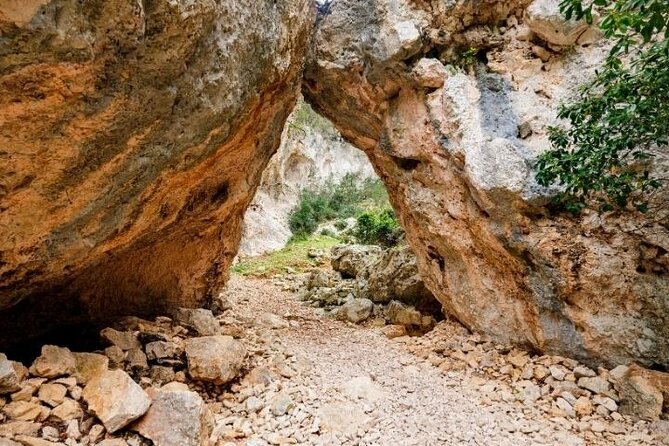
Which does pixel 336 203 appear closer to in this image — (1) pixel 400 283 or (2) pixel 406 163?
(1) pixel 400 283

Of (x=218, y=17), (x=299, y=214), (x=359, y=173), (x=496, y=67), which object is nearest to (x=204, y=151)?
(x=218, y=17)

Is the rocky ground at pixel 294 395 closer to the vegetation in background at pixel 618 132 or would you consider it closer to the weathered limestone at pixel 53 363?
the weathered limestone at pixel 53 363

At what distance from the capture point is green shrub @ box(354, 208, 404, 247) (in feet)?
50.6

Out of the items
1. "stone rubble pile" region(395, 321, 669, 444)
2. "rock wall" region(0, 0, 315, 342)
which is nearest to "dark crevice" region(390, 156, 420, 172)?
"rock wall" region(0, 0, 315, 342)

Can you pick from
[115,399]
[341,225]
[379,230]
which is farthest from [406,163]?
[341,225]

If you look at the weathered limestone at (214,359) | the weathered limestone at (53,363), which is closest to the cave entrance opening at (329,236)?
the weathered limestone at (214,359)

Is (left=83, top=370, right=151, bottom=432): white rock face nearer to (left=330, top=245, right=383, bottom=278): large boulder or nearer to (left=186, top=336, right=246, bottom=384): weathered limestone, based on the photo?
(left=186, top=336, right=246, bottom=384): weathered limestone

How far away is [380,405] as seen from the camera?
15.7 feet

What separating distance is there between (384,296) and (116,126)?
748 cm

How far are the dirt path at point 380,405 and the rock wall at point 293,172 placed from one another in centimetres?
1055

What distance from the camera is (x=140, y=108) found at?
11.7ft

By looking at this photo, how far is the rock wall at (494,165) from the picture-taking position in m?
5.06

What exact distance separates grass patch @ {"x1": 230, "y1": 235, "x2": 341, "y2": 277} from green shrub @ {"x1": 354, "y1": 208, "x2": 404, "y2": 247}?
2.34m

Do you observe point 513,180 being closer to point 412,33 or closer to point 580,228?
point 580,228
